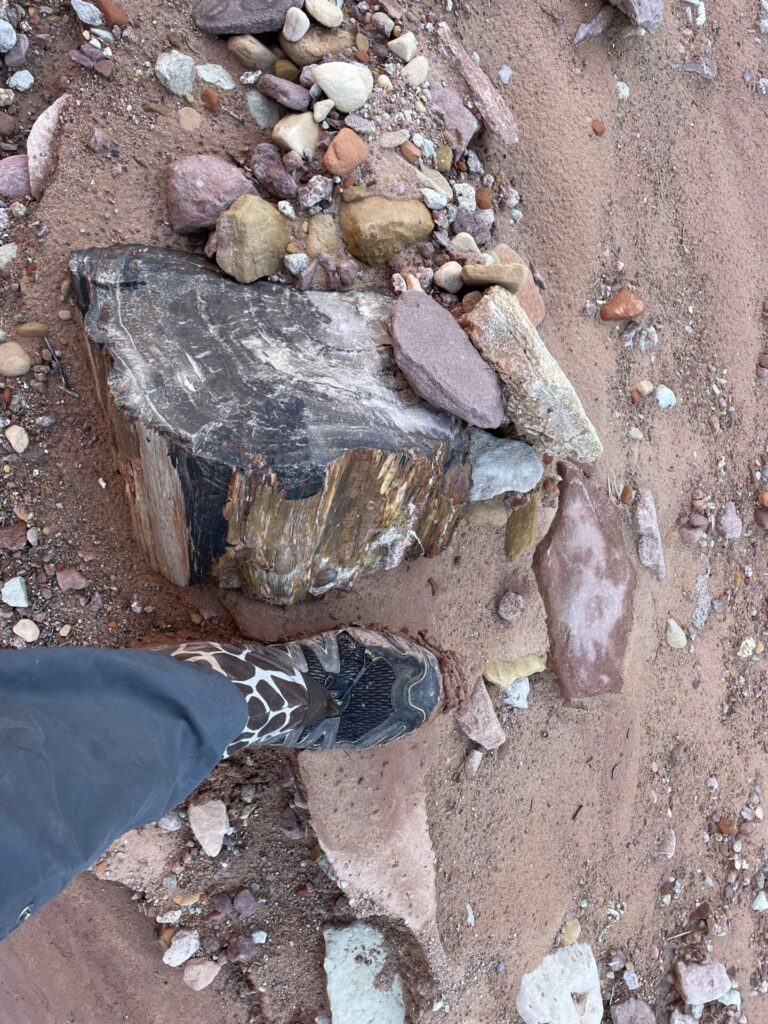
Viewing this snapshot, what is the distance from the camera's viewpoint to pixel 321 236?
6.08 feet

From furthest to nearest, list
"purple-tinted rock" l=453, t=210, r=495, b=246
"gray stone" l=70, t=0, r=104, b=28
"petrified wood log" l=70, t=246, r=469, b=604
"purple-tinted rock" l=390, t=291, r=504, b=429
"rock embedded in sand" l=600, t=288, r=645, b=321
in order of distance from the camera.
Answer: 1. "rock embedded in sand" l=600, t=288, r=645, b=321
2. "purple-tinted rock" l=453, t=210, r=495, b=246
3. "gray stone" l=70, t=0, r=104, b=28
4. "purple-tinted rock" l=390, t=291, r=504, b=429
5. "petrified wood log" l=70, t=246, r=469, b=604

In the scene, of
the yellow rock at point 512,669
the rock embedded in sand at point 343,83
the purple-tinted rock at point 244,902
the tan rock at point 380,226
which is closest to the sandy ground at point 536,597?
the yellow rock at point 512,669

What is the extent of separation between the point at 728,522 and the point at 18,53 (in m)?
2.53

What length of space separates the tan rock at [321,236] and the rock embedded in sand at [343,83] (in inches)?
11.5

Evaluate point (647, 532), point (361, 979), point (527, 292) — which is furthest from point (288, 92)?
point (361, 979)

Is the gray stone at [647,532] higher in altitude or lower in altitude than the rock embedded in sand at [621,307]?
lower

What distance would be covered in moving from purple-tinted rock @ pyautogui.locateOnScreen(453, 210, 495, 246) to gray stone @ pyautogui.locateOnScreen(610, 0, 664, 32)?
0.91 m

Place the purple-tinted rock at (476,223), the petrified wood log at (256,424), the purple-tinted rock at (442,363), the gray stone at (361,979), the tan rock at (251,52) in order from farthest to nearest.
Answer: the gray stone at (361,979) → the purple-tinted rock at (476,223) → the tan rock at (251,52) → the purple-tinted rock at (442,363) → the petrified wood log at (256,424)

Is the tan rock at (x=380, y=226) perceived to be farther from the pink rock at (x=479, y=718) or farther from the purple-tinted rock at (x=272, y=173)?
the pink rock at (x=479, y=718)

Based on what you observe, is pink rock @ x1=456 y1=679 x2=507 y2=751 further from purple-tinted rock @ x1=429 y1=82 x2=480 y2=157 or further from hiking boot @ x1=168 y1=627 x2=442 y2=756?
purple-tinted rock @ x1=429 y1=82 x2=480 y2=157

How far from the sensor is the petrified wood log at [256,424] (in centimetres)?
146

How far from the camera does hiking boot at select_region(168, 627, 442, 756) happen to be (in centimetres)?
182

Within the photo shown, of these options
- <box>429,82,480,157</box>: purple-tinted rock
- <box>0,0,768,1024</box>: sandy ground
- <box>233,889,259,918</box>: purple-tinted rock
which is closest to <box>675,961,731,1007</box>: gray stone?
<box>0,0,768,1024</box>: sandy ground

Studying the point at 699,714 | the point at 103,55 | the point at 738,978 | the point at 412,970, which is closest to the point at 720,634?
the point at 699,714
